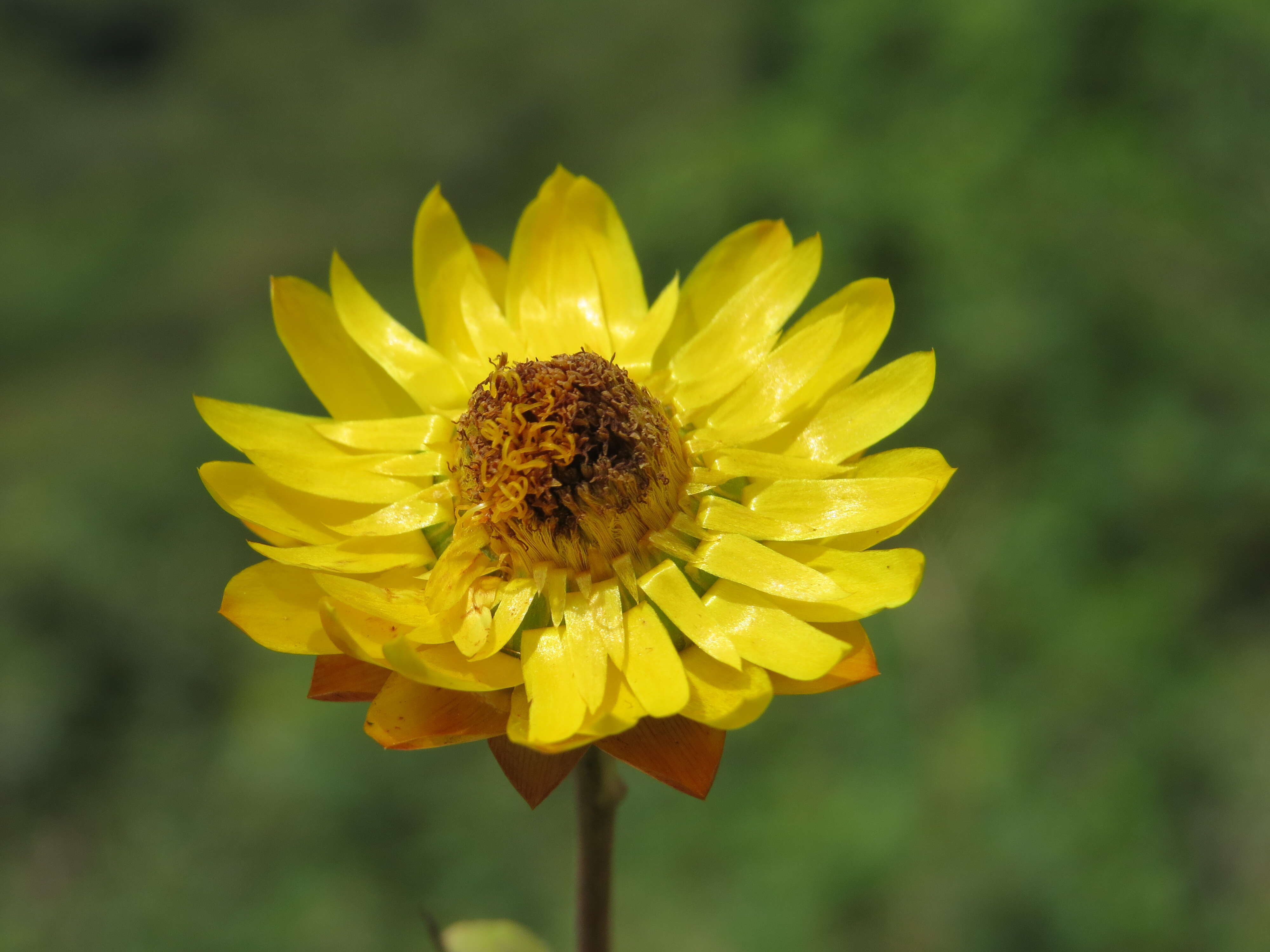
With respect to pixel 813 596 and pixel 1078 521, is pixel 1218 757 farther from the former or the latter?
pixel 813 596

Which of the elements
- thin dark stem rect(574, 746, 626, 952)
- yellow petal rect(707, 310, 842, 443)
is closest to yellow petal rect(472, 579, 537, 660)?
thin dark stem rect(574, 746, 626, 952)

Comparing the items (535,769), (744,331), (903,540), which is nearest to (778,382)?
(744,331)

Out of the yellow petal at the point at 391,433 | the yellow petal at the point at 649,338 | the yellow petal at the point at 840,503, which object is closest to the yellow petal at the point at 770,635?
the yellow petal at the point at 840,503

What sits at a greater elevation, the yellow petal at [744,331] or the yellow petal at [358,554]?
the yellow petal at [744,331]

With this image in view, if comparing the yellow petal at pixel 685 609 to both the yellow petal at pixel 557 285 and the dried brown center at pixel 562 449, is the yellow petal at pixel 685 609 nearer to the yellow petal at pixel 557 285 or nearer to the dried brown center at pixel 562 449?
the dried brown center at pixel 562 449

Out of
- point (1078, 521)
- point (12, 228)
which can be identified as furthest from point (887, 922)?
point (12, 228)

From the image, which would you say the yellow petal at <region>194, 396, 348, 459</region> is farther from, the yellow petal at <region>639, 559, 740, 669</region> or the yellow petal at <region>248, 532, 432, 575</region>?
the yellow petal at <region>639, 559, 740, 669</region>

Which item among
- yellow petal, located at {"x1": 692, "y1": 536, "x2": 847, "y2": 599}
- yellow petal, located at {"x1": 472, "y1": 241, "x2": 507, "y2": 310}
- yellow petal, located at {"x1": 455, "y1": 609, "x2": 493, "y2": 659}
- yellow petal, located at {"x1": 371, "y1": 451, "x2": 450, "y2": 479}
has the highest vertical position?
yellow petal, located at {"x1": 472, "y1": 241, "x2": 507, "y2": 310}
